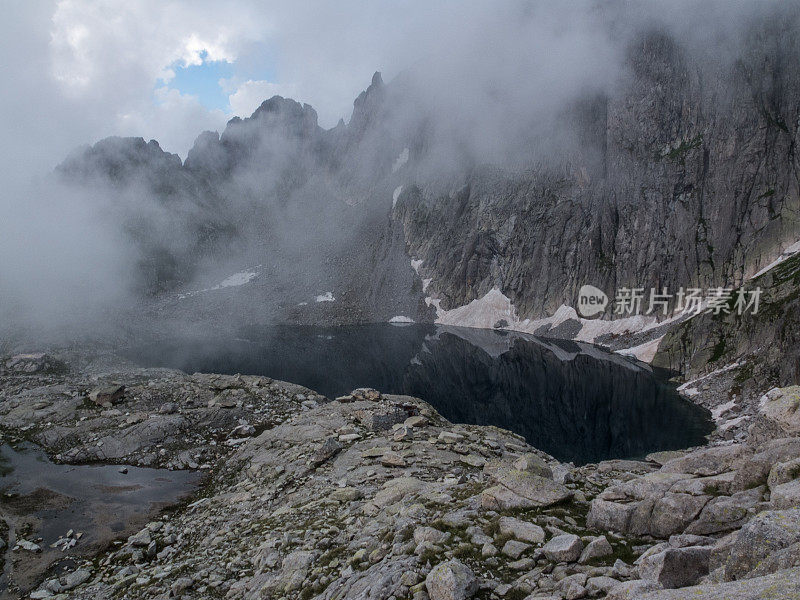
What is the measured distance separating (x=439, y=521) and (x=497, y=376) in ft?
229

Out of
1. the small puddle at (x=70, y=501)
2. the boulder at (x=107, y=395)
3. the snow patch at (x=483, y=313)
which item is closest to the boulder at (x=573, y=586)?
the small puddle at (x=70, y=501)

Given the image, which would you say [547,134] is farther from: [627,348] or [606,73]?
[627,348]

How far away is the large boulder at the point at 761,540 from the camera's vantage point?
5562 millimetres

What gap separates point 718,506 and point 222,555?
17122 mm

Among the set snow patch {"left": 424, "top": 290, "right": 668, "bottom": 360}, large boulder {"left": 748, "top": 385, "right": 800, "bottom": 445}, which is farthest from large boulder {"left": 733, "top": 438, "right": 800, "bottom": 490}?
snow patch {"left": 424, "top": 290, "right": 668, "bottom": 360}

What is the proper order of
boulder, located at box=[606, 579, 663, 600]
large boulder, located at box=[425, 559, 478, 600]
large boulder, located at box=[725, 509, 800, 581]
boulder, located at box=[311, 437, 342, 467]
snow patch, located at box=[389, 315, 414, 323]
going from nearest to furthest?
large boulder, located at box=[725, 509, 800, 581] → boulder, located at box=[606, 579, 663, 600] → large boulder, located at box=[425, 559, 478, 600] → boulder, located at box=[311, 437, 342, 467] → snow patch, located at box=[389, 315, 414, 323]

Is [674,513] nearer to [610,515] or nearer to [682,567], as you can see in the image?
[610,515]

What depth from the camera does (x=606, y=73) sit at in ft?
477

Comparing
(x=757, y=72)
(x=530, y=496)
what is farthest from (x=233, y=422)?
(x=757, y=72)

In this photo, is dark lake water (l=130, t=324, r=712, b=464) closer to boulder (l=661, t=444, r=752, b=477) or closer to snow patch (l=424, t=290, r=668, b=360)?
snow patch (l=424, t=290, r=668, b=360)

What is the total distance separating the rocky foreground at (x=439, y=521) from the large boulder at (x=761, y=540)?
0.06ft

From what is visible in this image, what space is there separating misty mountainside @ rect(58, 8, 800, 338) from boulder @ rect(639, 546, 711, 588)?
115 metres

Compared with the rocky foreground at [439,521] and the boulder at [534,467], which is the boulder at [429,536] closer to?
the rocky foreground at [439,521]

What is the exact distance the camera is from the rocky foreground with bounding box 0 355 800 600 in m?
7.40
